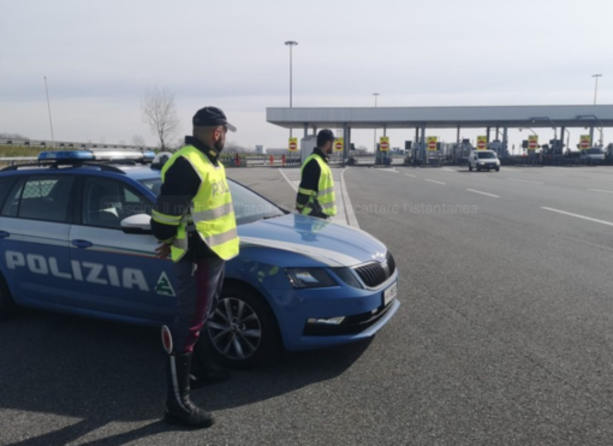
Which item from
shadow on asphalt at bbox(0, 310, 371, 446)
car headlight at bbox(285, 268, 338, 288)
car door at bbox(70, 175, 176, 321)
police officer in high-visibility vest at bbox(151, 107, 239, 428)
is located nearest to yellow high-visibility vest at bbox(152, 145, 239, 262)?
police officer in high-visibility vest at bbox(151, 107, 239, 428)

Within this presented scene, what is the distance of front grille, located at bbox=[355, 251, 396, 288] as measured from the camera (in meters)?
3.96

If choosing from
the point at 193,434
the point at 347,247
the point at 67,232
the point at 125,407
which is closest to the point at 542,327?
the point at 347,247

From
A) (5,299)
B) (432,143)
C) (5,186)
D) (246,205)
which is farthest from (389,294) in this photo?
(432,143)

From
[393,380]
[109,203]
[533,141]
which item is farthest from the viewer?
[533,141]

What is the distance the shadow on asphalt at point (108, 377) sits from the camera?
330cm

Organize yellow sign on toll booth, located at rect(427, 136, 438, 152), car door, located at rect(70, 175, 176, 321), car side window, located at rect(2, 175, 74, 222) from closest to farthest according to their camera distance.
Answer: car door, located at rect(70, 175, 176, 321) < car side window, located at rect(2, 175, 74, 222) < yellow sign on toll booth, located at rect(427, 136, 438, 152)

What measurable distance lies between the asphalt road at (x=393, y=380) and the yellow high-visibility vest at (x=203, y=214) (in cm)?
111

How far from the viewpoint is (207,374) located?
376 cm

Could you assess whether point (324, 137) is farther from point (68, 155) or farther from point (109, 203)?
point (68, 155)

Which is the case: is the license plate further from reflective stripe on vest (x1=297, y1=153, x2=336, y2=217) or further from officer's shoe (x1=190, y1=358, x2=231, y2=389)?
reflective stripe on vest (x1=297, y1=153, x2=336, y2=217)

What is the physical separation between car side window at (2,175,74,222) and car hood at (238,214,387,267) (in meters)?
1.80

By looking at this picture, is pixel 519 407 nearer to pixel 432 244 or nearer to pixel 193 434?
pixel 193 434

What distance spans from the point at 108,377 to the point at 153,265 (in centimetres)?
92

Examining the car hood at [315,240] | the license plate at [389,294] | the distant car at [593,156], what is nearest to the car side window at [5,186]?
the car hood at [315,240]
